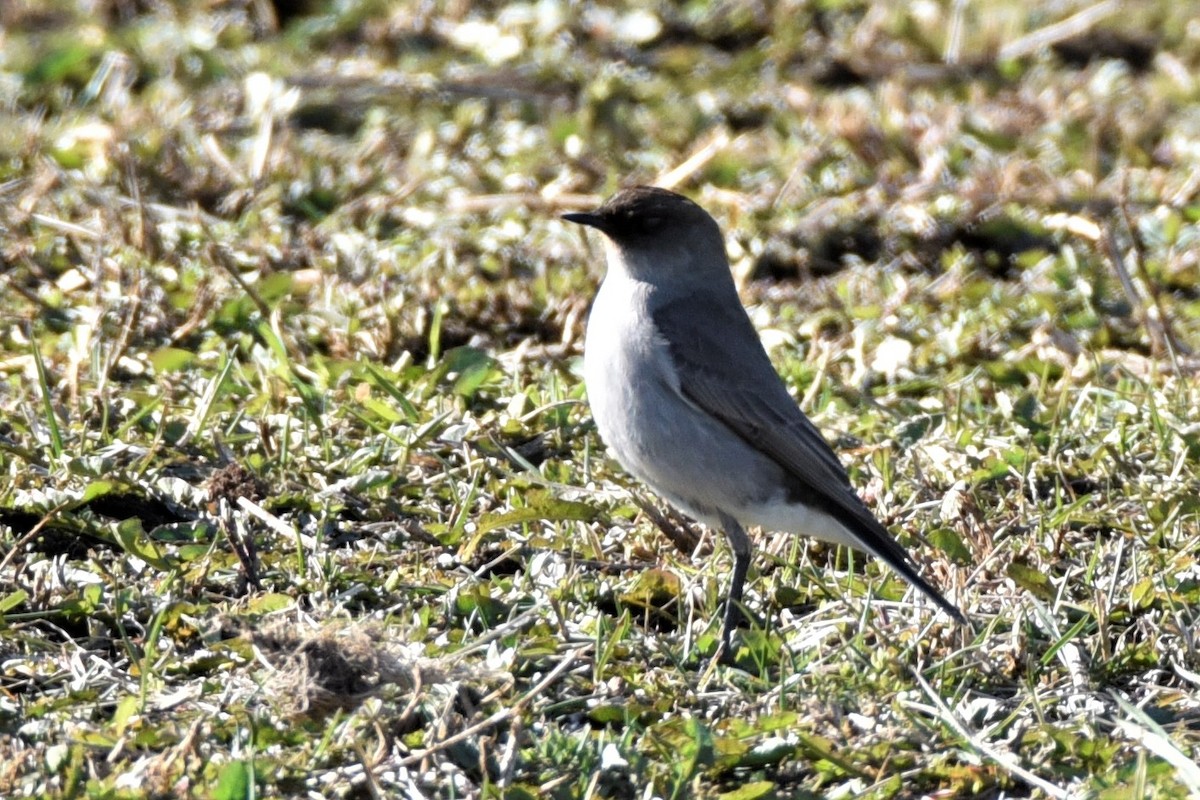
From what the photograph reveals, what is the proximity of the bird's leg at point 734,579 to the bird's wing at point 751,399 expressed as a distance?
0.75ft

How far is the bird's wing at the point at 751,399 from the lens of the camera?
212 inches

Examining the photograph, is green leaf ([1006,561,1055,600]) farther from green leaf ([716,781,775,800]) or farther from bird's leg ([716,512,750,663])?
green leaf ([716,781,775,800])

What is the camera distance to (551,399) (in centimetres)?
660

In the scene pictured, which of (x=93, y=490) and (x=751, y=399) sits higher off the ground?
(x=751, y=399)

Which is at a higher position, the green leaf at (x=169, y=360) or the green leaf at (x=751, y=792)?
the green leaf at (x=751, y=792)

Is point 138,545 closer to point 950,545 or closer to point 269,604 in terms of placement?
point 269,604

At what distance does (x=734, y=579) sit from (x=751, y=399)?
70cm

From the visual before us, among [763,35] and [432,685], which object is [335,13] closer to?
[763,35]

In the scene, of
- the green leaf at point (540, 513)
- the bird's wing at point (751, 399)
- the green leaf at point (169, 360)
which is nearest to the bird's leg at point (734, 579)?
the bird's wing at point (751, 399)

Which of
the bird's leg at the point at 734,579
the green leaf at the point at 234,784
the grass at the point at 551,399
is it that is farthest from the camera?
the bird's leg at the point at 734,579

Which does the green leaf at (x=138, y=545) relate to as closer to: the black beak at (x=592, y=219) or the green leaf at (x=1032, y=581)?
the black beak at (x=592, y=219)

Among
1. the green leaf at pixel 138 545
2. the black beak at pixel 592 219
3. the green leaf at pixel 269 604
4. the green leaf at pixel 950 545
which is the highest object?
the black beak at pixel 592 219

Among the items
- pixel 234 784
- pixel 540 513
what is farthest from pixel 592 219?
pixel 234 784

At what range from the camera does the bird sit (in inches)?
214
